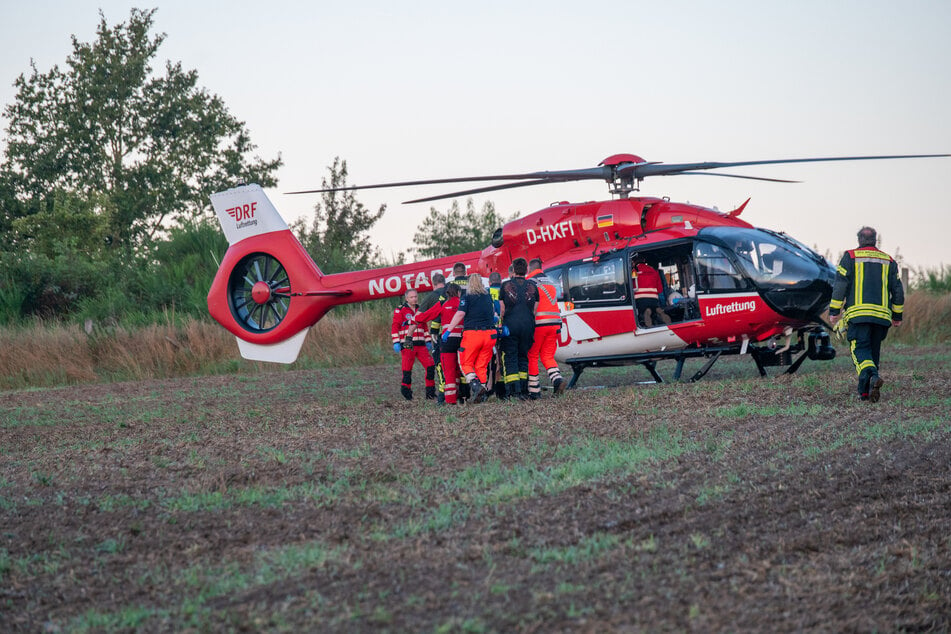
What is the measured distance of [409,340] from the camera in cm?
1381

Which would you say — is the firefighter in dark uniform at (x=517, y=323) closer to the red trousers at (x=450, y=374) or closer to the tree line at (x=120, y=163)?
the red trousers at (x=450, y=374)

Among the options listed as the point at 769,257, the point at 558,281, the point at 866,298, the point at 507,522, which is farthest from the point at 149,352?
the point at 507,522

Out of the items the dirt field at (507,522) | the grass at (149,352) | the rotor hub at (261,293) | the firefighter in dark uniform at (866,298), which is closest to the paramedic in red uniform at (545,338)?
the dirt field at (507,522)

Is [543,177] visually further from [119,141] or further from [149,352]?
[119,141]

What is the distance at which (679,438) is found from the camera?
869 cm

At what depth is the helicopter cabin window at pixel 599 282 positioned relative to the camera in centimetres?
1408

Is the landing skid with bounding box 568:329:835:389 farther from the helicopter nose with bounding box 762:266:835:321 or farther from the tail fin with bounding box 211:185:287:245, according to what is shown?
the tail fin with bounding box 211:185:287:245

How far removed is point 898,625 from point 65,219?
37.3 metres

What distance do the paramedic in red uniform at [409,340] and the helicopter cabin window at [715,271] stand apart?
386 cm

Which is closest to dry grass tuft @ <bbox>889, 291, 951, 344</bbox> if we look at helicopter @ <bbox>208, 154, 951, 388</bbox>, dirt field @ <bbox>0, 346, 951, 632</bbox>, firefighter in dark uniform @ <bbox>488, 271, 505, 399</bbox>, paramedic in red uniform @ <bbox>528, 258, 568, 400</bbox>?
helicopter @ <bbox>208, 154, 951, 388</bbox>

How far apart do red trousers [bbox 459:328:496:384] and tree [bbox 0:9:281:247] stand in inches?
1250

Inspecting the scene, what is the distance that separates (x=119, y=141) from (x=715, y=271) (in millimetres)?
35225

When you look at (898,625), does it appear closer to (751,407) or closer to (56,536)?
(56,536)

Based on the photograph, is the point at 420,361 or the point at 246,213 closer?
the point at 420,361
